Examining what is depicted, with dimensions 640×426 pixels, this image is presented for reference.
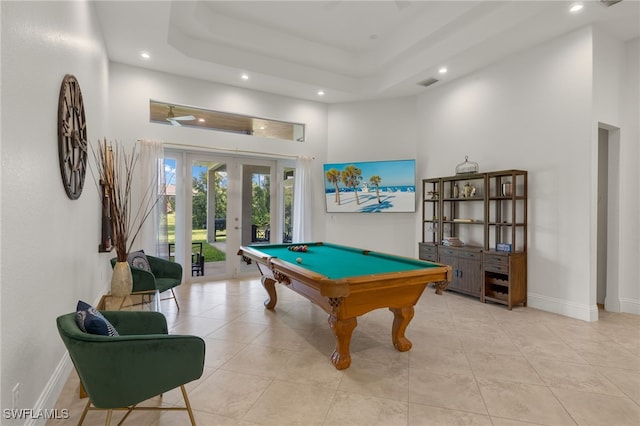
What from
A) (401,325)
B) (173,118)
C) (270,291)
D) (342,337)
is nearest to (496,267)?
(401,325)

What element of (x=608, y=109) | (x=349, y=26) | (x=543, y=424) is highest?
(x=349, y=26)

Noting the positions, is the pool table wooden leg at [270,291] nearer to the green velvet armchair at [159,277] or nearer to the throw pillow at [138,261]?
the green velvet armchair at [159,277]

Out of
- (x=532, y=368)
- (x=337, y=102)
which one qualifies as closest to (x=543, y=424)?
(x=532, y=368)

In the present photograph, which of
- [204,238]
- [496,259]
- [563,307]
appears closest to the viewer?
[563,307]

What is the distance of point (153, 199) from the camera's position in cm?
522

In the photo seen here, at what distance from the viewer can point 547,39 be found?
4305 mm

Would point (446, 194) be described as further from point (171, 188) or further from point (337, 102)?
point (171, 188)

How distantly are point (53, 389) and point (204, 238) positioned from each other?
3834 mm

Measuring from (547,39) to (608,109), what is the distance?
1200 millimetres

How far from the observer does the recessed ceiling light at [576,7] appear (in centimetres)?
356

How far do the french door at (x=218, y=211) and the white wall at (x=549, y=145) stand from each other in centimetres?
391

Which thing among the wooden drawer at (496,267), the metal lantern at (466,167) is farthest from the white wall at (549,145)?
the wooden drawer at (496,267)

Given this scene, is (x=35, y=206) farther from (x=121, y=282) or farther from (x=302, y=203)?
(x=302, y=203)

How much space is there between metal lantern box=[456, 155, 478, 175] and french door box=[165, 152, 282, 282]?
11.3 ft
